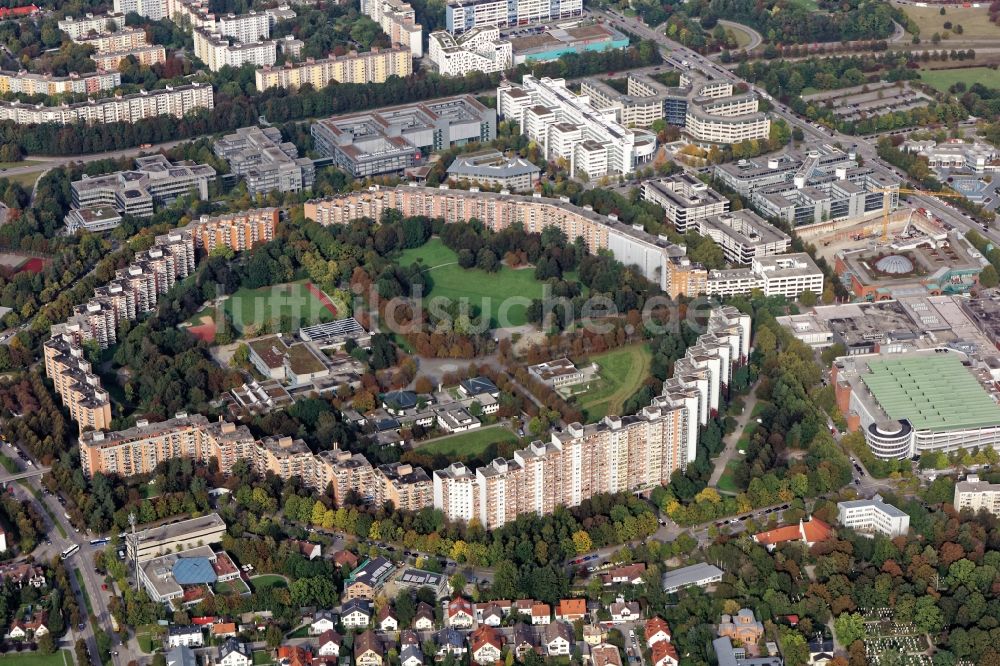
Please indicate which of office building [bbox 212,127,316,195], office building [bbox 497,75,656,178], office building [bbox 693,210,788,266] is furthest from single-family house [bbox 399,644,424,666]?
office building [bbox 497,75,656,178]

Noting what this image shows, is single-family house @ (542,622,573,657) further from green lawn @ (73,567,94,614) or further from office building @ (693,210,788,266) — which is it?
office building @ (693,210,788,266)

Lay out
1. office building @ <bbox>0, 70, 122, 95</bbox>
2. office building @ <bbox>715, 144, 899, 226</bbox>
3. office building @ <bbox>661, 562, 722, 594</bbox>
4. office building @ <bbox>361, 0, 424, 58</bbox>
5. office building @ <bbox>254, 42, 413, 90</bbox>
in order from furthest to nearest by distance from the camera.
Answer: office building @ <bbox>361, 0, 424, 58</bbox>
office building @ <bbox>254, 42, 413, 90</bbox>
office building @ <bbox>0, 70, 122, 95</bbox>
office building @ <bbox>715, 144, 899, 226</bbox>
office building @ <bbox>661, 562, 722, 594</bbox>

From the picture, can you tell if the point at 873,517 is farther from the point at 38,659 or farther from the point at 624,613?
the point at 38,659

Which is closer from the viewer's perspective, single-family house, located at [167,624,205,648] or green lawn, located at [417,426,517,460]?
single-family house, located at [167,624,205,648]

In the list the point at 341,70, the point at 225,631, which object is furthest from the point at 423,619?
the point at 341,70

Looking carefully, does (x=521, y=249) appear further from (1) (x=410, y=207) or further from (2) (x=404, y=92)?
(2) (x=404, y=92)

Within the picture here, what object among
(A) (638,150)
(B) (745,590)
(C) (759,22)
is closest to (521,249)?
(A) (638,150)

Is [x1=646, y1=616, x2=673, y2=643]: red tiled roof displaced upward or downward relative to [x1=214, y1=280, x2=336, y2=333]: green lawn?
upward

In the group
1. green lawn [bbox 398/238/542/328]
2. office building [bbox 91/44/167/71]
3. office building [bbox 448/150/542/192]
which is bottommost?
green lawn [bbox 398/238/542/328]
